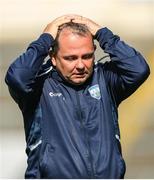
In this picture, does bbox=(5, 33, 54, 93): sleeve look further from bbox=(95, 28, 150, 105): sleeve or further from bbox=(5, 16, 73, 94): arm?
bbox=(95, 28, 150, 105): sleeve

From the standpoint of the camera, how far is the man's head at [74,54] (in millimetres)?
3879

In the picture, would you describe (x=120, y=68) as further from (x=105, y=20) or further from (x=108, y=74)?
(x=105, y=20)

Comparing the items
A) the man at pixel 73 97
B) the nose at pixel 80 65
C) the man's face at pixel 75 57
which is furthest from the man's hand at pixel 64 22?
the nose at pixel 80 65

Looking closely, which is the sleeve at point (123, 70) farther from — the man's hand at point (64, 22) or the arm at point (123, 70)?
the man's hand at point (64, 22)

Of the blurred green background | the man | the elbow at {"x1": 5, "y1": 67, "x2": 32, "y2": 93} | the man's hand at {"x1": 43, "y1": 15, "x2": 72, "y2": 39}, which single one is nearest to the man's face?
the man

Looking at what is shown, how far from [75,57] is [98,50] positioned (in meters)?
1.52

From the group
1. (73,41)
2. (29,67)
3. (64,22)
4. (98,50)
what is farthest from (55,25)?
(98,50)

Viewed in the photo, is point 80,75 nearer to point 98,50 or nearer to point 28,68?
point 28,68

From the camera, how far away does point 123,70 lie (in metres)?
4.00

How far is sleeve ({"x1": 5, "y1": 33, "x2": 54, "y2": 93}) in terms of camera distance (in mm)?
3877

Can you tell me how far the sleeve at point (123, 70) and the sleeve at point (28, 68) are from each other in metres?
0.38

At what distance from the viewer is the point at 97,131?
3822 mm

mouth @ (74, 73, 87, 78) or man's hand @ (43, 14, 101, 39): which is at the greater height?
man's hand @ (43, 14, 101, 39)

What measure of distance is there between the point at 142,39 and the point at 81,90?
5.47ft
